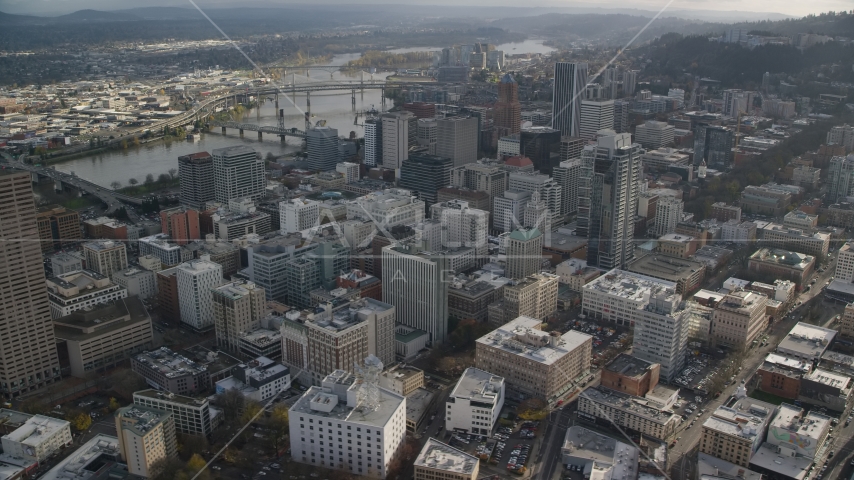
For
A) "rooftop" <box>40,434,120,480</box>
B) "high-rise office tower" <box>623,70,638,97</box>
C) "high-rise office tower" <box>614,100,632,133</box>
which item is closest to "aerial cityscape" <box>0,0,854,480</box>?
"rooftop" <box>40,434,120,480</box>

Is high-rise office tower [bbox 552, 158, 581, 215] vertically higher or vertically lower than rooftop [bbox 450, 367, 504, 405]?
higher

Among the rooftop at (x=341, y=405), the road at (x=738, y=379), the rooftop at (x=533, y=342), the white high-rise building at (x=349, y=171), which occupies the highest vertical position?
the white high-rise building at (x=349, y=171)

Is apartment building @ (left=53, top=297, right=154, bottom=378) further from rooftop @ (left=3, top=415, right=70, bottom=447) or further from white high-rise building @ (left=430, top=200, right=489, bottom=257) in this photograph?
white high-rise building @ (left=430, top=200, right=489, bottom=257)

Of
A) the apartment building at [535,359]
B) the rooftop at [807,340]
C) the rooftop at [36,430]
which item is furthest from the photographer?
the rooftop at [807,340]

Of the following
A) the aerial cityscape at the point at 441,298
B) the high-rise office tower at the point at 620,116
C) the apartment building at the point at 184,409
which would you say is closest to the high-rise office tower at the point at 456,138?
the aerial cityscape at the point at 441,298

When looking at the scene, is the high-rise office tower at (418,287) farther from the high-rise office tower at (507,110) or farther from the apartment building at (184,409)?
the high-rise office tower at (507,110)

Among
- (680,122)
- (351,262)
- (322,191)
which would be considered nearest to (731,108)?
(680,122)

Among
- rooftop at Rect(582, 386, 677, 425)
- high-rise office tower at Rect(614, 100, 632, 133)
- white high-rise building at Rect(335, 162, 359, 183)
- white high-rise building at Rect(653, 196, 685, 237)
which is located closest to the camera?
rooftop at Rect(582, 386, 677, 425)

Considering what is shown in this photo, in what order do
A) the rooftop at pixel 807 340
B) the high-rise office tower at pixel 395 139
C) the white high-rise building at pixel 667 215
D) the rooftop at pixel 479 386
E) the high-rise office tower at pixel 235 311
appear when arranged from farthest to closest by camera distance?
1. the high-rise office tower at pixel 395 139
2. the white high-rise building at pixel 667 215
3. the high-rise office tower at pixel 235 311
4. the rooftop at pixel 807 340
5. the rooftop at pixel 479 386
